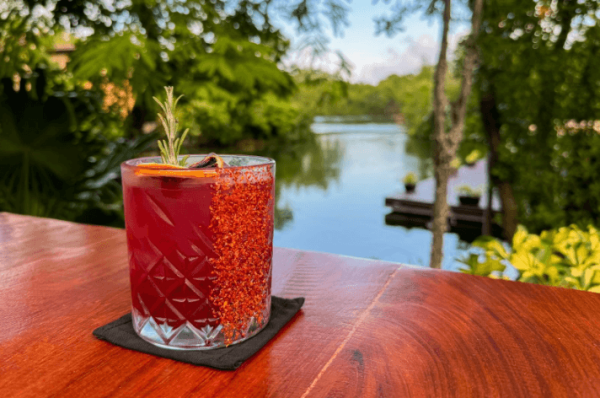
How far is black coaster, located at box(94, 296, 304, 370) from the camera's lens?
Answer: 53cm

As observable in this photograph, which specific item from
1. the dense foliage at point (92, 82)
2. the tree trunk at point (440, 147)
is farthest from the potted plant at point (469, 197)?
the tree trunk at point (440, 147)

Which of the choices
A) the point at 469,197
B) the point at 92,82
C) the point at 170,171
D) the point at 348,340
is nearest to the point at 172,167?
the point at 170,171

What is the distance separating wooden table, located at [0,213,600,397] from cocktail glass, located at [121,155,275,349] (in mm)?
51

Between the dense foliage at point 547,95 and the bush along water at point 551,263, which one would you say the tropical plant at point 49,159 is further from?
the dense foliage at point 547,95

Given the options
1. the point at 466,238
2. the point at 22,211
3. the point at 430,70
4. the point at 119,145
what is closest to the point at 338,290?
the point at 119,145

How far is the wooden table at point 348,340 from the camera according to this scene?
487mm

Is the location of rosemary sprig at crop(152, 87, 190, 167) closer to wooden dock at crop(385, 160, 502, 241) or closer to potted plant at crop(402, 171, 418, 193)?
wooden dock at crop(385, 160, 502, 241)

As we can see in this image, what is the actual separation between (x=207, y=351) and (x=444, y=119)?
2.10 meters

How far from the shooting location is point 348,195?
1223cm

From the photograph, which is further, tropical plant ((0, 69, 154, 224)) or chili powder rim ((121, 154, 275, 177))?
tropical plant ((0, 69, 154, 224))

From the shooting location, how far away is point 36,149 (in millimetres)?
A: 2859

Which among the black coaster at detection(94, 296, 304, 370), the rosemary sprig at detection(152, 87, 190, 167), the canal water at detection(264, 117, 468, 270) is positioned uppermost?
the rosemary sprig at detection(152, 87, 190, 167)

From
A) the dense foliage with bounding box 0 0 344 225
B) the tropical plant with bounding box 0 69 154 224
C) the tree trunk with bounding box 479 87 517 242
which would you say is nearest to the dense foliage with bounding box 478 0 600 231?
the tree trunk with bounding box 479 87 517 242

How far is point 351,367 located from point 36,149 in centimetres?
295
